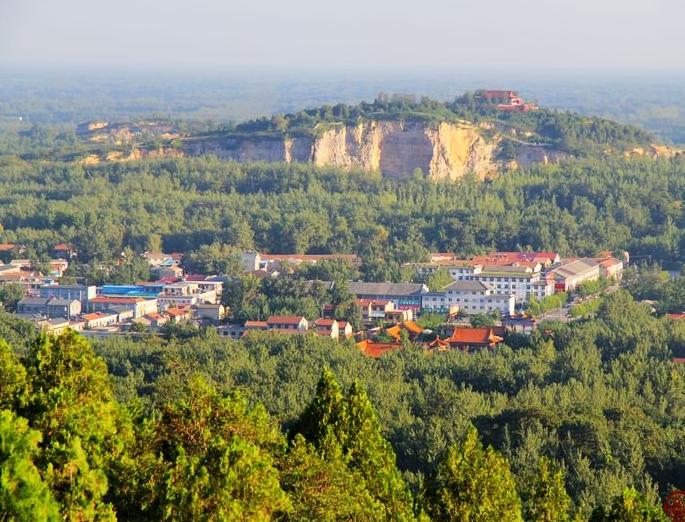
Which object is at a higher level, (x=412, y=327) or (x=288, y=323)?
(x=288, y=323)

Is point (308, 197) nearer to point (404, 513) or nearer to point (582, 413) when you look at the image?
point (582, 413)

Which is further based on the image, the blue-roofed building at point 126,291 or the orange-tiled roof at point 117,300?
the blue-roofed building at point 126,291

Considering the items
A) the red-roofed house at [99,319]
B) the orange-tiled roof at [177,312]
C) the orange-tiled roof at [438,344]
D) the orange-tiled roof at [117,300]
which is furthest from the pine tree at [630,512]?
the orange-tiled roof at [117,300]

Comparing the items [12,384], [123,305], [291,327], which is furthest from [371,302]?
[12,384]

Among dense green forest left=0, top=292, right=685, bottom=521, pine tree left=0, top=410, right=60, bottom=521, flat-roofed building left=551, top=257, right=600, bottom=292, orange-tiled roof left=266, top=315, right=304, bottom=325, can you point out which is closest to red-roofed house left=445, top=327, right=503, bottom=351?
→ orange-tiled roof left=266, top=315, right=304, bottom=325

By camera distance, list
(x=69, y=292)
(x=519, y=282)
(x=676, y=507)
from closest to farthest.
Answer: (x=676, y=507), (x=69, y=292), (x=519, y=282)

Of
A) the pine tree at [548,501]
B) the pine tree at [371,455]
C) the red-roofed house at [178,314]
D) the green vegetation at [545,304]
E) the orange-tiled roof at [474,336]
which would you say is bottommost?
the green vegetation at [545,304]

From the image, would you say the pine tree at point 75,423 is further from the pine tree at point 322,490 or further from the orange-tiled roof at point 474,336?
the orange-tiled roof at point 474,336

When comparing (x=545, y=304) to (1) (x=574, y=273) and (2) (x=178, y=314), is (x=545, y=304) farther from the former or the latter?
(2) (x=178, y=314)
